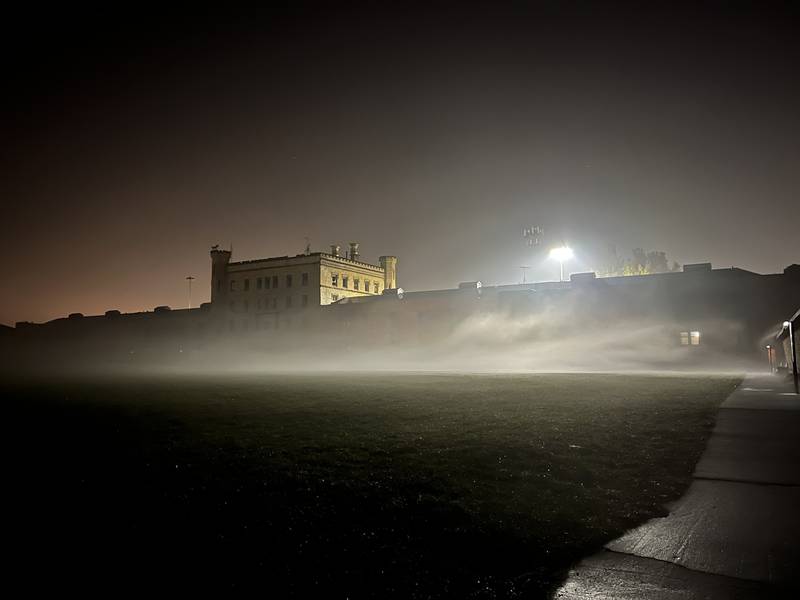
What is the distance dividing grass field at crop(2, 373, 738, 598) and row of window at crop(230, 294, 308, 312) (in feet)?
218

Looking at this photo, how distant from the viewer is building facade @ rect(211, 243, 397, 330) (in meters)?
78.0

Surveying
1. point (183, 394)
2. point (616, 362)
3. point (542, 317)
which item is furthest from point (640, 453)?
point (542, 317)

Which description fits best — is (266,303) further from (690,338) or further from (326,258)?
(690,338)

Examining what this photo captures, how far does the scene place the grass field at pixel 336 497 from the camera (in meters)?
4.18

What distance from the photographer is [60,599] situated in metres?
3.75

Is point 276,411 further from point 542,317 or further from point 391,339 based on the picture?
point 391,339

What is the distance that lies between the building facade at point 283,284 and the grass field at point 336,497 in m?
63.8

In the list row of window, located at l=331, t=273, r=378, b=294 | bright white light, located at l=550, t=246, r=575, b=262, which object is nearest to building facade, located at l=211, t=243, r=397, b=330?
row of window, located at l=331, t=273, r=378, b=294

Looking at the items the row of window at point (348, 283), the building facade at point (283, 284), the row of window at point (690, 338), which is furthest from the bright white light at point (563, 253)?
the row of window at point (348, 283)

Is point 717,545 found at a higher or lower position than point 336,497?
lower

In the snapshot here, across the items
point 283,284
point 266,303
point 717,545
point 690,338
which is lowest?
point 717,545

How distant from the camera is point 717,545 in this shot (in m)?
4.67

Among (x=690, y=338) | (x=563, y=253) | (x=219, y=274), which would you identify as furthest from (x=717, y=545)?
(x=219, y=274)

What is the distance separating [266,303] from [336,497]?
3053 inches
